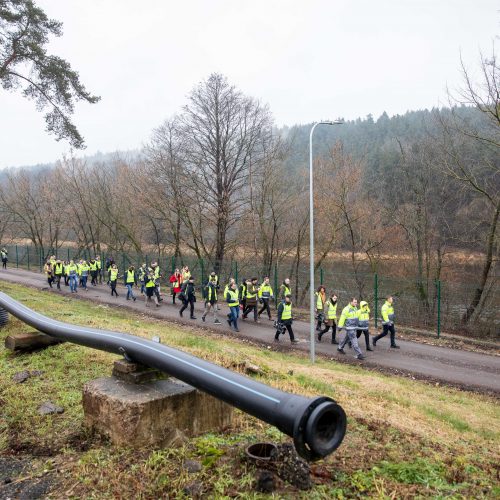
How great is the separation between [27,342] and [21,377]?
3.59 feet

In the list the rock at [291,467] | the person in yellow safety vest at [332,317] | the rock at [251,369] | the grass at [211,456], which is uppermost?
the rock at [291,467]

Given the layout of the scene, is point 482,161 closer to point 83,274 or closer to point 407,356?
point 407,356

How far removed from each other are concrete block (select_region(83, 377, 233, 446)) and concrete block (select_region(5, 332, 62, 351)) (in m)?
2.80

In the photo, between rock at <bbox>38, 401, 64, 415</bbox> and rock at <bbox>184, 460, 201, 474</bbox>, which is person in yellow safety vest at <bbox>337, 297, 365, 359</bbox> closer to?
rock at <bbox>38, 401, 64, 415</bbox>

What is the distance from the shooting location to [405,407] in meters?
7.57

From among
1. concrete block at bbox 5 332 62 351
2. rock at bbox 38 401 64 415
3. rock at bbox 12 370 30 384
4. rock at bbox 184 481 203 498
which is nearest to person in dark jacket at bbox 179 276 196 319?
concrete block at bbox 5 332 62 351

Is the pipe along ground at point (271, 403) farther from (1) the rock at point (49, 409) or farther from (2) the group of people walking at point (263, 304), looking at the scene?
(2) the group of people walking at point (263, 304)

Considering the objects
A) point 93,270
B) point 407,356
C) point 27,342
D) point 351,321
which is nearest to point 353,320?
point 351,321

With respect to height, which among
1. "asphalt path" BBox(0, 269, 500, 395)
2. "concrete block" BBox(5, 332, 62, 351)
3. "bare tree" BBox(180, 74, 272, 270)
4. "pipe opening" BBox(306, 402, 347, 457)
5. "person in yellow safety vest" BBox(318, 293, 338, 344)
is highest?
"bare tree" BBox(180, 74, 272, 270)

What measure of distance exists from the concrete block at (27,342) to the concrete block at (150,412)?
9.18 ft

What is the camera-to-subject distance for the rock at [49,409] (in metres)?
4.59

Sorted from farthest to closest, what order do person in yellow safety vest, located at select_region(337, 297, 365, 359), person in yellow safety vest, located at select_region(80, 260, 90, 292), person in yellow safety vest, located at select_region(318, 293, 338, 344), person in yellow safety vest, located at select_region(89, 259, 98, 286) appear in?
person in yellow safety vest, located at select_region(89, 259, 98, 286)
person in yellow safety vest, located at select_region(80, 260, 90, 292)
person in yellow safety vest, located at select_region(318, 293, 338, 344)
person in yellow safety vest, located at select_region(337, 297, 365, 359)

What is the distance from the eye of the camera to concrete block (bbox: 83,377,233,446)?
12.5ft

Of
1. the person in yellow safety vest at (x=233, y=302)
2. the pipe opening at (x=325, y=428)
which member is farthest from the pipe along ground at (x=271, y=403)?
the person in yellow safety vest at (x=233, y=302)
